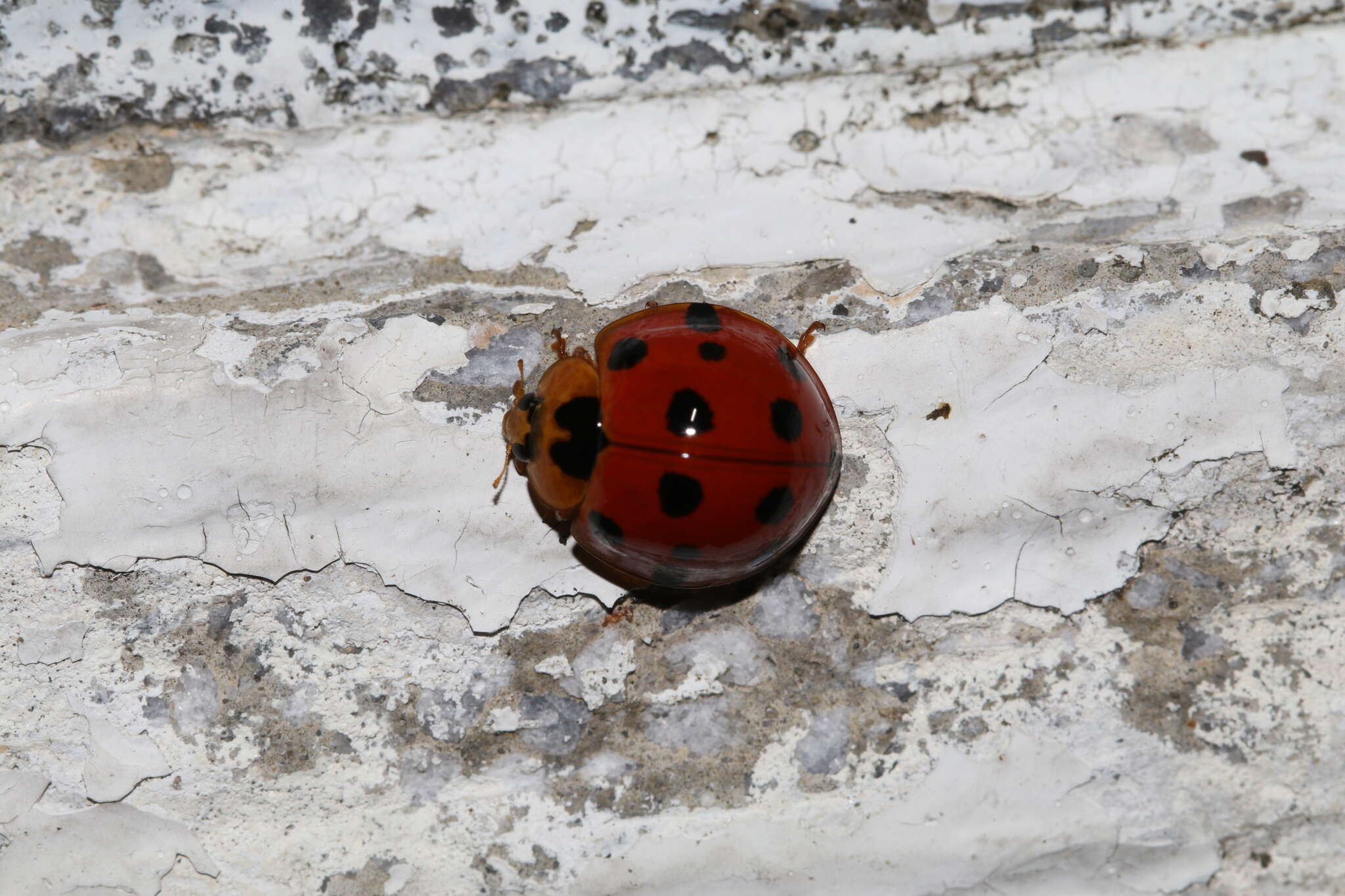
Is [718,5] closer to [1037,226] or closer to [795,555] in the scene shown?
[1037,226]

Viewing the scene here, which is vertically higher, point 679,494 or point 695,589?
point 679,494

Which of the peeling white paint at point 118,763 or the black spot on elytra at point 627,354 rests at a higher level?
the black spot on elytra at point 627,354

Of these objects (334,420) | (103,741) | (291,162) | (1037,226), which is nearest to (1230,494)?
(1037,226)

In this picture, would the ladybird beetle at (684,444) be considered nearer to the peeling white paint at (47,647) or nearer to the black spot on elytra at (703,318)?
the black spot on elytra at (703,318)

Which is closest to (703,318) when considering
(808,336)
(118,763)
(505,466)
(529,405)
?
(808,336)

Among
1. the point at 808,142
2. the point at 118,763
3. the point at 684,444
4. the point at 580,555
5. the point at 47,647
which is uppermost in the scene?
the point at 808,142

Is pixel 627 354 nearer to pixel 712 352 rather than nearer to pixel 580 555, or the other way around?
pixel 712 352

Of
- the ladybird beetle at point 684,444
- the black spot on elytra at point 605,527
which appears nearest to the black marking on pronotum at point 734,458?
the ladybird beetle at point 684,444
